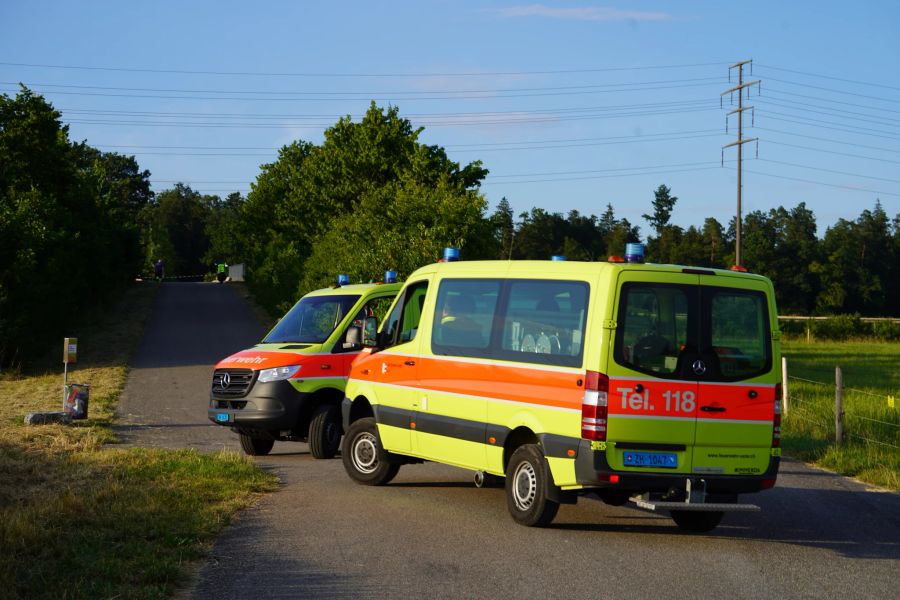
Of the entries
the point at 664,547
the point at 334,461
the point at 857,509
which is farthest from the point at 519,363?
the point at 334,461

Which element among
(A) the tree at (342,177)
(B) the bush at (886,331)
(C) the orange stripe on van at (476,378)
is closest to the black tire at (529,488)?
(C) the orange stripe on van at (476,378)

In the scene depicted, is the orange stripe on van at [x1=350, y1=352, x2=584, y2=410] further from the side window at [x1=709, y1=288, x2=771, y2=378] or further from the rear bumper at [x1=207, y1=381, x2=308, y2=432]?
A: the rear bumper at [x1=207, y1=381, x2=308, y2=432]

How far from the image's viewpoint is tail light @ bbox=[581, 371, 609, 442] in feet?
31.2

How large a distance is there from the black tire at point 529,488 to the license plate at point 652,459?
2.59 ft

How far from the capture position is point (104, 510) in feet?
34.1

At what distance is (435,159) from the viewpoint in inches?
2023

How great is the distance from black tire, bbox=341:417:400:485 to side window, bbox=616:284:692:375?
4046 millimetres

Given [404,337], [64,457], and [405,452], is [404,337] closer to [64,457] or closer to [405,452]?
[405,452]

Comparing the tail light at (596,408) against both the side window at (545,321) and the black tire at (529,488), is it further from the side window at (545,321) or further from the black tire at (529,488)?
the black tire at (529,488)

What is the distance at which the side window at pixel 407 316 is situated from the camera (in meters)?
12.5

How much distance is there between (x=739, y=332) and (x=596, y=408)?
158 cm

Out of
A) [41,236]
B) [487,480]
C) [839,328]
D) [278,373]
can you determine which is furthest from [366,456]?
[839,328]

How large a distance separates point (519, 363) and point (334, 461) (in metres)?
5.92

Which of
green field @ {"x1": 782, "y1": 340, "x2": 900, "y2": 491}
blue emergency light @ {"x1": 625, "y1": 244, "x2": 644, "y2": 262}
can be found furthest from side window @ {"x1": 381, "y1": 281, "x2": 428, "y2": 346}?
green field @ {"x1": 782, "y1": 340, "x2": 900, "y2": 491}
